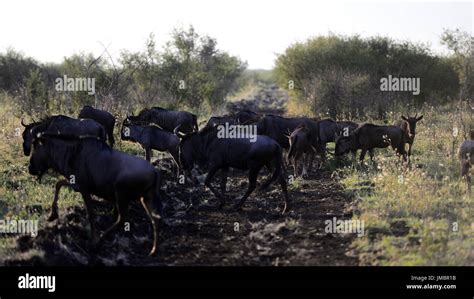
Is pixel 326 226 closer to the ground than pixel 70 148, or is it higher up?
closer to the ground

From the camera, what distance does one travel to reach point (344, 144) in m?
14.7

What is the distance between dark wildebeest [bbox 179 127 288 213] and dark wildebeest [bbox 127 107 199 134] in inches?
170

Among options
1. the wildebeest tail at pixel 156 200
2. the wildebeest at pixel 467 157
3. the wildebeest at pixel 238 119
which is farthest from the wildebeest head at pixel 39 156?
the wildebeest at pixel 467 157

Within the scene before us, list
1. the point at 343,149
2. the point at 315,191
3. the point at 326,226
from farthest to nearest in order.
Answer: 1. the point at 343,149
2. the point at 315,191
3. the point at 326,226

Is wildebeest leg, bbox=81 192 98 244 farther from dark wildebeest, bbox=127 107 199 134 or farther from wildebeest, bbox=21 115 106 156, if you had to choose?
dark wildebeest, bbox=127 107 199 134

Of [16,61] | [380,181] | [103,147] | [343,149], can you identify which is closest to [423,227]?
[380,181]

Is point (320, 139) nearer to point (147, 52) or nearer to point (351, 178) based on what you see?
point (351, 178)

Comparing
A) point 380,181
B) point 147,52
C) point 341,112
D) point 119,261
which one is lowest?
point 119,261

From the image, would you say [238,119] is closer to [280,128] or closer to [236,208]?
[280,128]

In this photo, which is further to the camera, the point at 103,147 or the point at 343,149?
the point at 343,149

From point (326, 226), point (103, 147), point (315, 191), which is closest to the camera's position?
point (103, 147)

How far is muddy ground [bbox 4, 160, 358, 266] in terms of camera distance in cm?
734

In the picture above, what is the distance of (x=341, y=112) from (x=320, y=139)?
9876mm

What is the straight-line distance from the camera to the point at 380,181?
37.2ft
